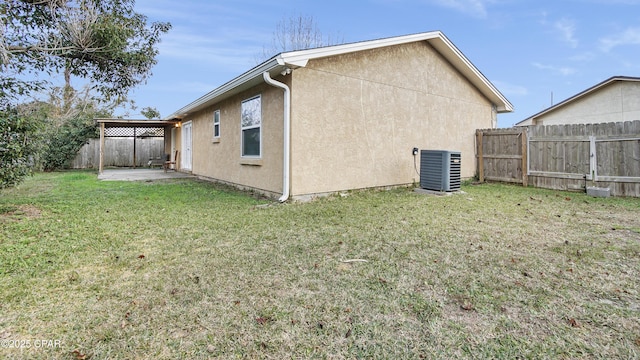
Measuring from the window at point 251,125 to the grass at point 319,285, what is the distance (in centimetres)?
303

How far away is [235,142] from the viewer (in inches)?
355

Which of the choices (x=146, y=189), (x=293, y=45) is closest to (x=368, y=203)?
(x=146, y=189)

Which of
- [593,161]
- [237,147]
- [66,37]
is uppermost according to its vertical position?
[66,37]

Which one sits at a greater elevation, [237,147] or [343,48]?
[343,48]

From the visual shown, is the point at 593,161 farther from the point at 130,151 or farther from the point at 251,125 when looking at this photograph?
the point at 130,151

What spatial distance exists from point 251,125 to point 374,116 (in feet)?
10.6

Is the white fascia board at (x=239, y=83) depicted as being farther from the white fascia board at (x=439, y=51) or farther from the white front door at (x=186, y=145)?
the white front door at (x=186, y=145)

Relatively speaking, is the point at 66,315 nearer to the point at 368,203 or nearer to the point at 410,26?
the point at 368,203

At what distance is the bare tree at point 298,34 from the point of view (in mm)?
18312

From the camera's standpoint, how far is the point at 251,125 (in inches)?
319

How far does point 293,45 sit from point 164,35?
43.4ft

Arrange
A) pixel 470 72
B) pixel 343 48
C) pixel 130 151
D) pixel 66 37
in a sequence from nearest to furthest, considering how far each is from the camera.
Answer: pixel 66 37, pixel 343 48, pixel 470 72, pixel 130 151

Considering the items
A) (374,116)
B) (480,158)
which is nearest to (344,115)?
(374,116)

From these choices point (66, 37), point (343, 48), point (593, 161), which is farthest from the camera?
point (593, 161)
